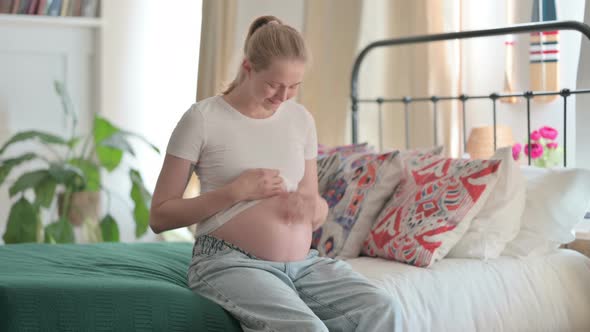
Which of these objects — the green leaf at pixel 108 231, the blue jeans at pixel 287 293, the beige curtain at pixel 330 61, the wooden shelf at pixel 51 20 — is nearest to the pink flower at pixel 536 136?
the beige curtain at pixel 330 61

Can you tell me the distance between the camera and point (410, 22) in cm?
375

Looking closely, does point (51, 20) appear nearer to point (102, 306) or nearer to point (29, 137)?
point (29, 137)

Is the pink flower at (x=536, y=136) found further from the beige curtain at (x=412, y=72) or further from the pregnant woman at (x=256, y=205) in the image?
the pregnant woman at (x=256, y=205)

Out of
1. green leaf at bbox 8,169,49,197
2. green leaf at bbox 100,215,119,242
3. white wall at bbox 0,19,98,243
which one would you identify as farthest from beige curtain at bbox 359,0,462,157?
white wall at bbox 0,19,98,243

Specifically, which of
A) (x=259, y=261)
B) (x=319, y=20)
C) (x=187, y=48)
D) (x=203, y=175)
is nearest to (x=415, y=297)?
(x=259, y=261)

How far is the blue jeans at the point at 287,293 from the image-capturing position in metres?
1.82

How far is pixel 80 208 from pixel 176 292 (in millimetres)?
2613

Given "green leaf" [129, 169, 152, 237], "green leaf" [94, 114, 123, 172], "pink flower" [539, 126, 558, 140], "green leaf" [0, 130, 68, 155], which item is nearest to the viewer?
"pink flower" [539, 126, 558, 140]

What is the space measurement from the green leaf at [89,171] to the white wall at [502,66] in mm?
1910

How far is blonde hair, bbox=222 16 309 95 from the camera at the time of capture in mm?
2018

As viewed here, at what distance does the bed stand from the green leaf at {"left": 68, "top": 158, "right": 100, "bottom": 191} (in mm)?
1721

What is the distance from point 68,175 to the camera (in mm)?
4285

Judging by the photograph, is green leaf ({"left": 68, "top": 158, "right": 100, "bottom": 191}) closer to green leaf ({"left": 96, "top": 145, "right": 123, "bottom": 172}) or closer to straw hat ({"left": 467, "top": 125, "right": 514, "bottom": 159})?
green leaf ({"left": 96, "top": 145, "right": 123, "bottom": 172})

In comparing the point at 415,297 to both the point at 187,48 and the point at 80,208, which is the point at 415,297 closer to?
the point at 80,208
